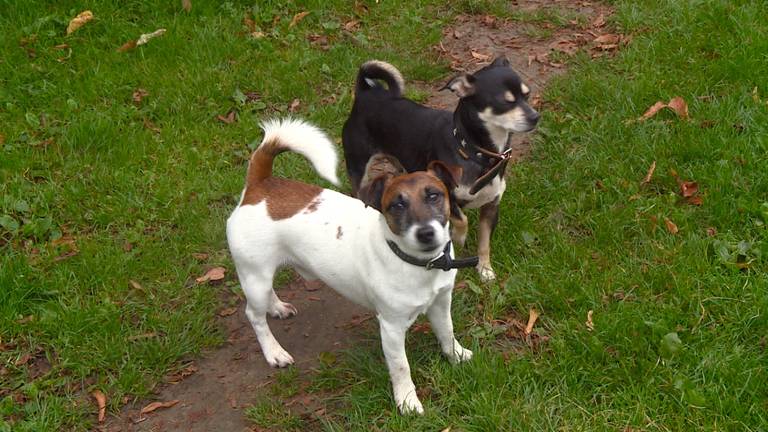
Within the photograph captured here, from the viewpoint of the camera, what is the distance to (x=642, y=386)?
10.1 ft

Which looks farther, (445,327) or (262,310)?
(262,310)

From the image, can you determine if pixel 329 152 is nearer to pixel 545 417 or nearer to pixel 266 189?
pixel 266 189

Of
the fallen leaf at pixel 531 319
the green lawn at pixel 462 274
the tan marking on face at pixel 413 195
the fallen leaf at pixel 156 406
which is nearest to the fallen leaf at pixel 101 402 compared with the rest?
the green lawn at pixel 462 274

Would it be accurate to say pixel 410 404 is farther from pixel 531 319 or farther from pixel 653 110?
pixel 653 110

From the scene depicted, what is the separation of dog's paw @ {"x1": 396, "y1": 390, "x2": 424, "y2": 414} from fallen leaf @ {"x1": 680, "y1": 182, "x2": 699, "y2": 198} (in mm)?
2012

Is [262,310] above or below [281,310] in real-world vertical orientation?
above

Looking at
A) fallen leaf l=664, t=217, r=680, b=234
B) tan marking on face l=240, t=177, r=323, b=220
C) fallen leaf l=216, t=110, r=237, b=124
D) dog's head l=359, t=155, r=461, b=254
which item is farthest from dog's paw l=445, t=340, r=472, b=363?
fallen leaf l=216, t=110, r=237, b=124

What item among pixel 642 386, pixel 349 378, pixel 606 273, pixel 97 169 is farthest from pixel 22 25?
pixel 642 386

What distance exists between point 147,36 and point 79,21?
68 cm

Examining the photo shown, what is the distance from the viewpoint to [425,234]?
2.79 m

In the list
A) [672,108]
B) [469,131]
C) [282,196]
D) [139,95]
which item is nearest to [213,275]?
[282,196]

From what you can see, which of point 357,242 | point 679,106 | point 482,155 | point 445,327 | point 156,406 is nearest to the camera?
point 357,242

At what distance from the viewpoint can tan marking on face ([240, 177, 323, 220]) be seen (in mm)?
3328

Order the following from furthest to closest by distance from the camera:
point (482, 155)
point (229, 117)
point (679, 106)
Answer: point (229, 117)
point (679, 106)
point (482, 155)
